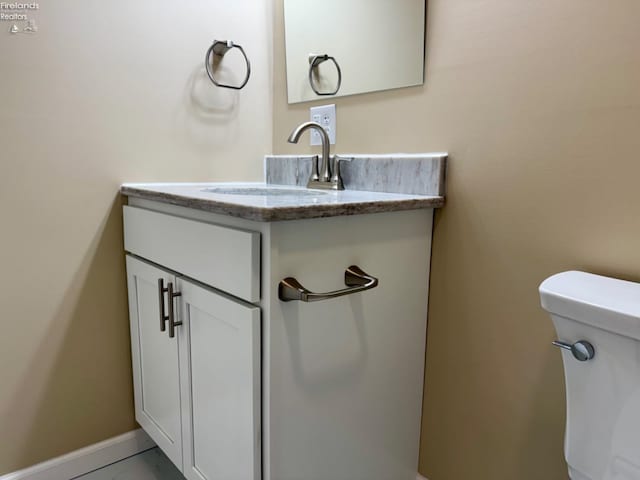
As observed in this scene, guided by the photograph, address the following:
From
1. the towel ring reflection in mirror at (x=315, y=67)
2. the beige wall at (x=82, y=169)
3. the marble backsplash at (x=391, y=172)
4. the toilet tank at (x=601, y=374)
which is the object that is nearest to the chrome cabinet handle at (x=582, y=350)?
the toilet tank at (x=601, y=374)

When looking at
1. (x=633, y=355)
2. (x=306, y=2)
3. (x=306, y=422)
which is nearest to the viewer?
(x=633, y=355)

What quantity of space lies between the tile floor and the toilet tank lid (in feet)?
3.89

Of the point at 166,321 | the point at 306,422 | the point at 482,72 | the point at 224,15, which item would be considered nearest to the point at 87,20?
the point at 224,15

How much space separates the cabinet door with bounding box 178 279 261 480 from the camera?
0.84 metres

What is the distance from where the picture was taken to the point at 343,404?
0.97 m

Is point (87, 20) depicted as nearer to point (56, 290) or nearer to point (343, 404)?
point (56, 290)

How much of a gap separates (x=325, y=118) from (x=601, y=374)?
39.2 inches

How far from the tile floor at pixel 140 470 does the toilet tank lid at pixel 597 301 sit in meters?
1.19

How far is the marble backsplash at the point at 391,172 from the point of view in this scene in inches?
41.9

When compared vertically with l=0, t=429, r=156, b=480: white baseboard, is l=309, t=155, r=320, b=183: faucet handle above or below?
above

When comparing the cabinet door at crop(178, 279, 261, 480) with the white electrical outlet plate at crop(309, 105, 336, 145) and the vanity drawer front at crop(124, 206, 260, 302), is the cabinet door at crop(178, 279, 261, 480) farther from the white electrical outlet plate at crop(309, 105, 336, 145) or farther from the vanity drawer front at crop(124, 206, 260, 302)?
the white electrical outlet plate at crop(309, 105, 336, 145)

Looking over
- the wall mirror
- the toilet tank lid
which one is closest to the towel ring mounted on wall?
the wall mirror

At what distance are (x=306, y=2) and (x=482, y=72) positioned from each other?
71 centimetres
